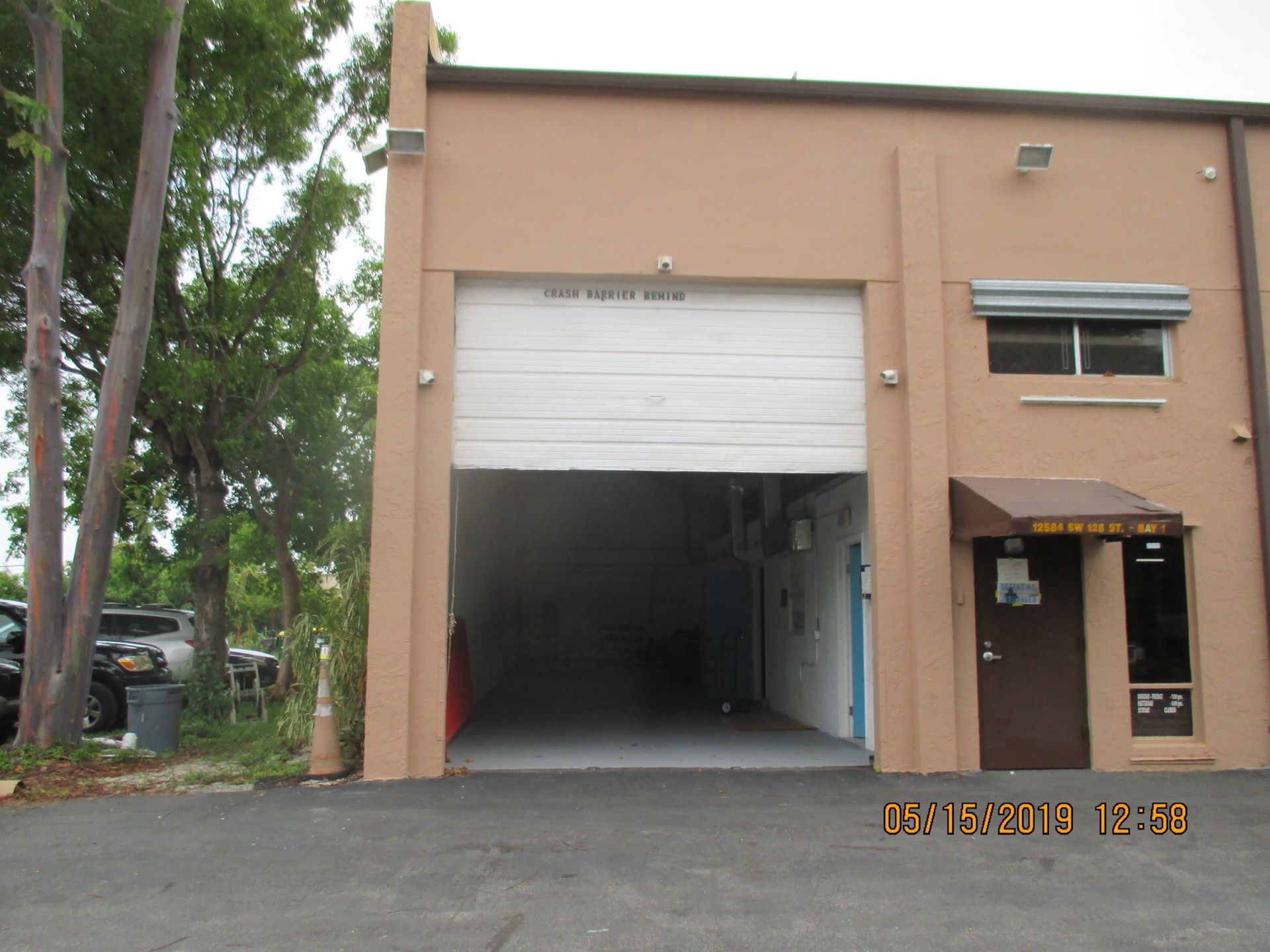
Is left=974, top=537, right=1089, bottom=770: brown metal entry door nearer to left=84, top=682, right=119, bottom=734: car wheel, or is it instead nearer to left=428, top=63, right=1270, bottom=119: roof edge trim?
left=428, top=63, right=1270, bottom=119: roof edge trim

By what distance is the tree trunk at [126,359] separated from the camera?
9.35 metres

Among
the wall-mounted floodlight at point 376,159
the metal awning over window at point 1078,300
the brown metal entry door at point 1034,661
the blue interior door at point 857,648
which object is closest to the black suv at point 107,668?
the wall-mounted floodlight at point 376,159

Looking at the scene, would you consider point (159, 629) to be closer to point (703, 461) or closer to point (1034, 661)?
point (703, 461)

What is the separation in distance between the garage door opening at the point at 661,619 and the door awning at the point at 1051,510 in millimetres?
1431

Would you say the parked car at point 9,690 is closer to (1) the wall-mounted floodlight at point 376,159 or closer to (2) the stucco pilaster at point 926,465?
(1) the wall-mounted floodlight at point 376,159

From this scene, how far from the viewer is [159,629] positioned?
15.1 m

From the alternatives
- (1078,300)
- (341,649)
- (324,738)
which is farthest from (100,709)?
(1078,300)

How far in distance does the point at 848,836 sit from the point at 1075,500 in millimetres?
3559

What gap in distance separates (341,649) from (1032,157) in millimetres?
7966

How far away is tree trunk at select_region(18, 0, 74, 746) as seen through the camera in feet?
29.9

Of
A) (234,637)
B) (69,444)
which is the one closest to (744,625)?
(69,444)

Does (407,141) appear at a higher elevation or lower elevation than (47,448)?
higher

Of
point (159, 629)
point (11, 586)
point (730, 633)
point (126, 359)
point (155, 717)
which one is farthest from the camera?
point (11, 586)

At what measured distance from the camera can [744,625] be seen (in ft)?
47.9
